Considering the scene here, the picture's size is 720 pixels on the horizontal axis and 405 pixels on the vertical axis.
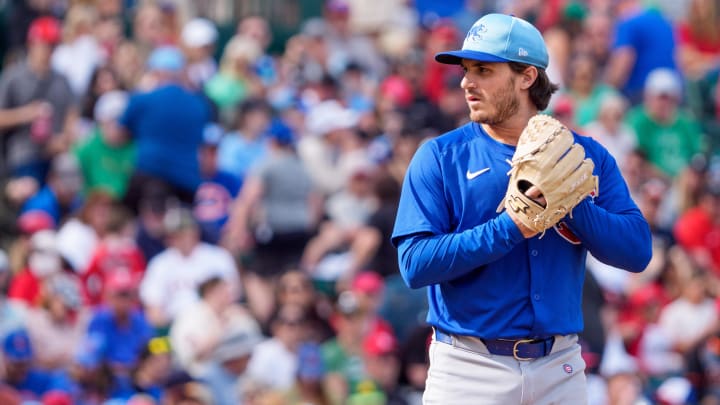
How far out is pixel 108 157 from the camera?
11.6 metres

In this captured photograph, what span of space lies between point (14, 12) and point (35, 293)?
4741mm

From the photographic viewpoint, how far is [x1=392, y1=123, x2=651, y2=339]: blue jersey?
4445 mm

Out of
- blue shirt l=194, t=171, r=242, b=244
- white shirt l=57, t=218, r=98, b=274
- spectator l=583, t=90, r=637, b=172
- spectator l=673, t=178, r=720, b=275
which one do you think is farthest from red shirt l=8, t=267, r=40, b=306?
spectator l=673, t=178, r=720, b=275

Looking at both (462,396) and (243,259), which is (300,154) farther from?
(462,396)

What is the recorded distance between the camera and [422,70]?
14477 mm

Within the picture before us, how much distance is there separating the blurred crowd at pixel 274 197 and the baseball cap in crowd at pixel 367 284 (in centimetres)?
2

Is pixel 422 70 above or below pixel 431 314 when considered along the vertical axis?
above

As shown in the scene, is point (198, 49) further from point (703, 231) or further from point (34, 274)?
point (703, 231)

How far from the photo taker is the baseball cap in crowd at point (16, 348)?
28.1 feet

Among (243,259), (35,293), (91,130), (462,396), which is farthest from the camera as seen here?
(91,130)

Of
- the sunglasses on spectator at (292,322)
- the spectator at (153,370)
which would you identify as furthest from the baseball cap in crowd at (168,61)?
the spectator at (153,370)

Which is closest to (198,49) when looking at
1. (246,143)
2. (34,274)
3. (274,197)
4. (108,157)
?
(246,143)

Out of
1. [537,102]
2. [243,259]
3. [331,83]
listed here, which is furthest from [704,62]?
[537,102]

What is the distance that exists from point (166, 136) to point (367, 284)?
2.49 metres
